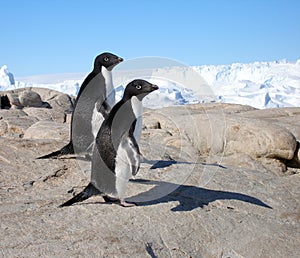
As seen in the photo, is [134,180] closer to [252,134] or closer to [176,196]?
[176,196]

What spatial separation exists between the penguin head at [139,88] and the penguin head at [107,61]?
1.03 m

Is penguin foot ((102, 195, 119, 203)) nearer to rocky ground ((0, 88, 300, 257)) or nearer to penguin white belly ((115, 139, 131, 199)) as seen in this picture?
rocky ground ((0, 88, 300, 257))

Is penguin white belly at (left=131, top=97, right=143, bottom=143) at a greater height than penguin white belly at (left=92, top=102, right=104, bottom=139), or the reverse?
penguin white belly at (left=131, top=97, right=143, bottom=143)

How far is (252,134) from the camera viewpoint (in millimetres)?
8484

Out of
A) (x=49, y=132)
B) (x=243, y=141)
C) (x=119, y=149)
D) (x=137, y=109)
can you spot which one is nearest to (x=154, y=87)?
(x=137, y=109)

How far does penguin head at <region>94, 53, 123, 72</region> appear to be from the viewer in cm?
486

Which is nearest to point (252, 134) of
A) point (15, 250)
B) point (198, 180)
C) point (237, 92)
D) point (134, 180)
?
point (198, 180)

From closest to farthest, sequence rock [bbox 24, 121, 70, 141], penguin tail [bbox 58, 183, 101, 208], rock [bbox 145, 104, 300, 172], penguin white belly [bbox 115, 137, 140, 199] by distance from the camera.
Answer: penguin white belly [bbox 115, 137, 140, 199]
penguin tail [bbox 58, 183, 101, 208]
rock [bbox 24, 121, 70, 141]
rock [bbox 145, 104, 300, 172]

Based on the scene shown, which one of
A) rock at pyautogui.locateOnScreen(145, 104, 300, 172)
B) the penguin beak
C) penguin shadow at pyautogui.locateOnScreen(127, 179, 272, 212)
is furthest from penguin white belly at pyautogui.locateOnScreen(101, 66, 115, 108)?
rock at pyautogui.locateOnScreen(145, 104, 300, 172)

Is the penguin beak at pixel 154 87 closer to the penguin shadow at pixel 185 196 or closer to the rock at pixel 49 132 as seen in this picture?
the penguin shadow at pixel 185 196

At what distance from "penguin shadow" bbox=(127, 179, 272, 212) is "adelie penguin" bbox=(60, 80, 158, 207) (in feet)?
1.24

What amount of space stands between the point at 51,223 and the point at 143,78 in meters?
1.43

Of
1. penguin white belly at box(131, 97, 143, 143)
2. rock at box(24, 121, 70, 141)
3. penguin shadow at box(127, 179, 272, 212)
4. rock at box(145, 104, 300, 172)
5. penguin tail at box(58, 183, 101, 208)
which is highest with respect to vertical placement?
penguin white belly at box(131, 97, 143, 143)

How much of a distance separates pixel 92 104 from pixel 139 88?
1.34 m
